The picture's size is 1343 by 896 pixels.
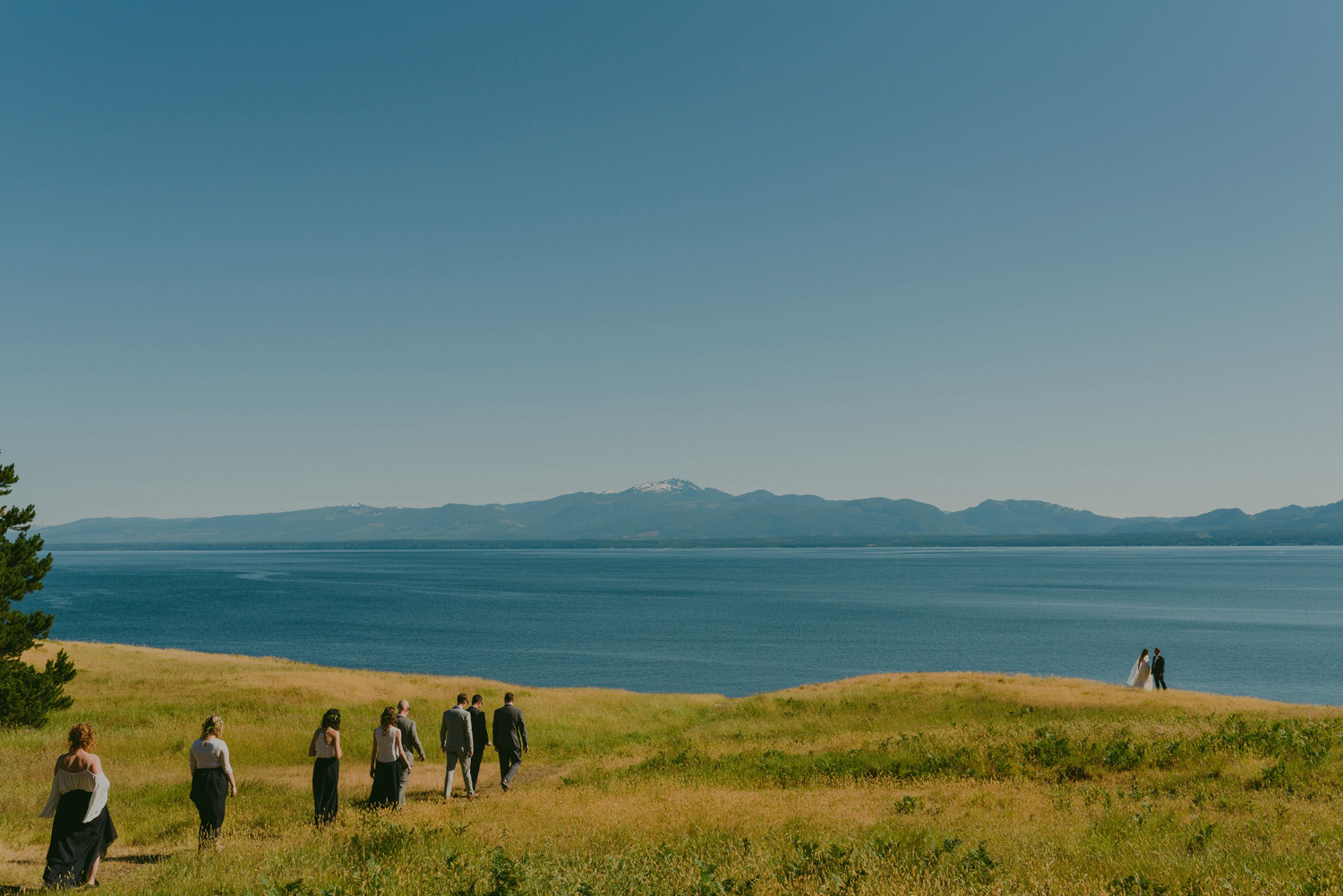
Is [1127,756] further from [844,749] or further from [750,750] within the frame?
[750,750]

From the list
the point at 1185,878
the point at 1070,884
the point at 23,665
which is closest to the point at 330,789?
the point at 1070,884

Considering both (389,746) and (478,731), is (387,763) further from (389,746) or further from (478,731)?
(478,731)

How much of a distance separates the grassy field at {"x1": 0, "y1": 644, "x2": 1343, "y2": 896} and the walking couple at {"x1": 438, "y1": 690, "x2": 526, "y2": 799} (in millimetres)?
849

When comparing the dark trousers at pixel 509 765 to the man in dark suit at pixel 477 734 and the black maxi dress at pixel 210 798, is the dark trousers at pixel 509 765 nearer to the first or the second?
the man in dark suit at pixel 477 734

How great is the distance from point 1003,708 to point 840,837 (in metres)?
22.3

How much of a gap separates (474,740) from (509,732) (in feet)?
3.04

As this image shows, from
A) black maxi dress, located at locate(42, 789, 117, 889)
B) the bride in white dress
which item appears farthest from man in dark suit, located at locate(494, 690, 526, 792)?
the bride in white dress

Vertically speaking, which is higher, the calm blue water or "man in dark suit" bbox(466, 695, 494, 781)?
"man in dark suit" bbox(466, 695, 494, 781)

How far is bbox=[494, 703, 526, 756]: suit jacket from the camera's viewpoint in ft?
68.7

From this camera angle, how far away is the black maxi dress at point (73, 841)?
420 inches

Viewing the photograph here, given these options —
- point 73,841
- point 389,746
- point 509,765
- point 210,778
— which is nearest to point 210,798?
point 210,778

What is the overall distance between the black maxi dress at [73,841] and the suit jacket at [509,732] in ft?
34.7

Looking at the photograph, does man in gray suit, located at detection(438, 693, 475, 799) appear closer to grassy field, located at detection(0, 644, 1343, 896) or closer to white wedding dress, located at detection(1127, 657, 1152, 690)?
grassy field, located at detection(0, 644, 1343, 896)

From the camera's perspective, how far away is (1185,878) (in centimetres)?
956
